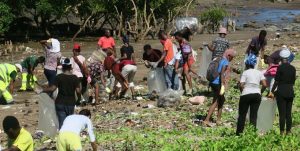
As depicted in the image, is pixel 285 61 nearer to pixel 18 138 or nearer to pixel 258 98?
pixel 258 98

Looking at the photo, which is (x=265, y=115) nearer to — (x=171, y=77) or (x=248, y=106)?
(x=248, y=106)

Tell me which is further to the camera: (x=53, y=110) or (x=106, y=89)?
(x=106, y=89)

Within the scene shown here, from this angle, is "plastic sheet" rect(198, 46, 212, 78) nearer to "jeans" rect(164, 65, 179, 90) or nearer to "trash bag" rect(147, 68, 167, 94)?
"jeans" rect(164, 65, 179, 90)

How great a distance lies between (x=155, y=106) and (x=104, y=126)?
1.85 metres

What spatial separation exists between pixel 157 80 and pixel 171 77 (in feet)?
1.03

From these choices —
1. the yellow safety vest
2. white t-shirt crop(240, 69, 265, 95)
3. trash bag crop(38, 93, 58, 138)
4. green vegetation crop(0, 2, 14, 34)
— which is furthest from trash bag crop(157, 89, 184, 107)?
green vegetation crop(0, 2, 14, 34)

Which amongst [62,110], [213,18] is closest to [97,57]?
[62,110]

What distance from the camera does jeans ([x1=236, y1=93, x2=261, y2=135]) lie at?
358 inches

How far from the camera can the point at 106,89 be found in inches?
519

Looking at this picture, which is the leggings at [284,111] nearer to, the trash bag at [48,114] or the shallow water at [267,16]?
the trash bag at [48,114]

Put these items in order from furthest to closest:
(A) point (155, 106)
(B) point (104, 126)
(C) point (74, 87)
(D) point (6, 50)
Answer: (D) point (6, 50) < (A) point (155, 106) < (B) point (104, 126) < (C) point (74, 87)

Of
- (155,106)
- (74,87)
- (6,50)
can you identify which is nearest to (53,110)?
(74,87)

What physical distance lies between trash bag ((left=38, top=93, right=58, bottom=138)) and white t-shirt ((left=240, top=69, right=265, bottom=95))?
3.01 meters

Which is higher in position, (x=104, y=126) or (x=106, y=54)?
(x=106, y=54)
